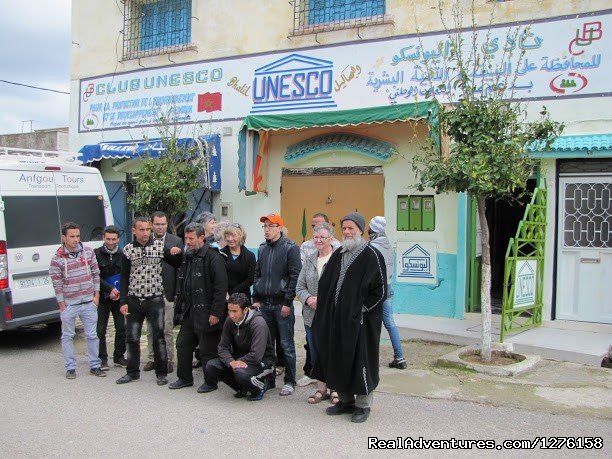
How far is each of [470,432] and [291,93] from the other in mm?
7227

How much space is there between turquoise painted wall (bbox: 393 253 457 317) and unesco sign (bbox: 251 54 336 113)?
10.5ft

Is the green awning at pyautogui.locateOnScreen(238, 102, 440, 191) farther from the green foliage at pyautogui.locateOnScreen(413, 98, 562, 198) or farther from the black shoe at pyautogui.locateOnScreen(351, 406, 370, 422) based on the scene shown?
the black shoe at pyautogui.locateOnScreen(351, 406, 370, 422)

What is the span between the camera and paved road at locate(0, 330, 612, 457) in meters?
4.72

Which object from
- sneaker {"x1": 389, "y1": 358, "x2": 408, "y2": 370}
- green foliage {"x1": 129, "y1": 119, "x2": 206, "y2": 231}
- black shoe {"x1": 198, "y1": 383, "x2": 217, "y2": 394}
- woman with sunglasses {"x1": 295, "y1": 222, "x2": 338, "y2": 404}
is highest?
green foliage {"x1": 129, "y1": 119, "x2": 206, "y2": 231}

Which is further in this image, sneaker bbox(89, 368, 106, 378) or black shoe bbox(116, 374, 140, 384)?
sneaker bbox(89, 368, 106, 378)

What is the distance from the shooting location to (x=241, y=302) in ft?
19.3

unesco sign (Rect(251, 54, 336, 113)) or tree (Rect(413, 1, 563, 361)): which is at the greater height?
unesco sign (Rect(251, 54, 336, 113))

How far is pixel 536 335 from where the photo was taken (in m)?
8.20

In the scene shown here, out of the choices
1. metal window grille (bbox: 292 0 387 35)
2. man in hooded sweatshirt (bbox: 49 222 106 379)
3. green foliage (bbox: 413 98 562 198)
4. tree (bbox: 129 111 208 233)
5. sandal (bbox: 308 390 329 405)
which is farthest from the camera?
tree (bbox: 129 111 208 233)

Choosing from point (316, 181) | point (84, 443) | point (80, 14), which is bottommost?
point (84, 443)

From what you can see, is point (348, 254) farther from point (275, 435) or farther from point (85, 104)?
point (85, 104)

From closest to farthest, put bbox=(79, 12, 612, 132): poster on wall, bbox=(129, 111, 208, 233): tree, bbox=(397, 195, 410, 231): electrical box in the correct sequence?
bbox=(79, 12, 612, 132): poster on wall
bbox=(397, 195, 410, 231): electrical box
bbox=(129, 111, 208, 233): tree

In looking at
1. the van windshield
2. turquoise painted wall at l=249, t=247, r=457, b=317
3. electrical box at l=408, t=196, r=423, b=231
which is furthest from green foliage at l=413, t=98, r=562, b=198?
the van windshield

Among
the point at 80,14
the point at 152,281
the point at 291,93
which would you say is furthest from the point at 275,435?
the point at 80,14
